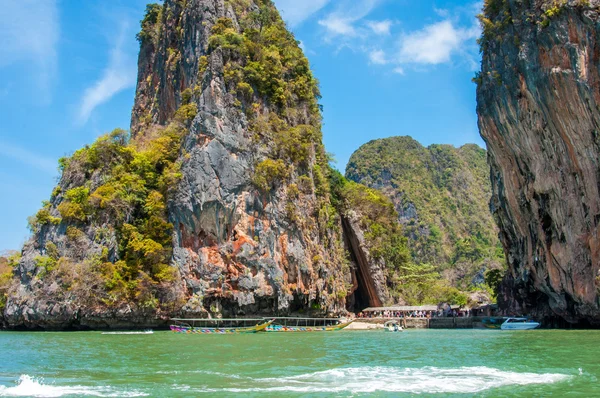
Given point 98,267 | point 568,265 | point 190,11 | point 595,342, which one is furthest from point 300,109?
point 595,342

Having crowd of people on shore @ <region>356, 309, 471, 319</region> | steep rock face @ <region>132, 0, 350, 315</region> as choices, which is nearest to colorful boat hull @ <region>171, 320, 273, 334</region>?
steep rock face @ <region>132, 0, 350, 315</region>

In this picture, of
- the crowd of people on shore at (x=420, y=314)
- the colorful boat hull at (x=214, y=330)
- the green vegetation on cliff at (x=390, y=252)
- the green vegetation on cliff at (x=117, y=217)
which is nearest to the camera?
the colorful boat hull at (x=214, y=330)

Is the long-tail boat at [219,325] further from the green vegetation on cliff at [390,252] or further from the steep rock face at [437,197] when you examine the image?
the steep rock face at [437,197]

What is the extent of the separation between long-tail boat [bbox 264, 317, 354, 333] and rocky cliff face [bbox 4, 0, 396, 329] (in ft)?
2.87

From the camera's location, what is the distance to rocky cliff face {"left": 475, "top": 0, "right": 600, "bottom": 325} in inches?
1009

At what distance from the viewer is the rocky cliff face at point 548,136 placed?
84.1ft

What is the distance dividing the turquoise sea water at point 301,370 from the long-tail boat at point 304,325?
10846mm

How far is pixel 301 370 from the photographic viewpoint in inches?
568

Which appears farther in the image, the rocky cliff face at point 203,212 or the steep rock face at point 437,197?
the steep rock face at point 437,197

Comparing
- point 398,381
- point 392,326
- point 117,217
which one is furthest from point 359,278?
point 398,381

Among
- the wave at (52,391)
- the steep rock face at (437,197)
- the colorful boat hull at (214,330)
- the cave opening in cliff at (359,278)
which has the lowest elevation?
the colorful boat hull at (214,330)

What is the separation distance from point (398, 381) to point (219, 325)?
21689mm

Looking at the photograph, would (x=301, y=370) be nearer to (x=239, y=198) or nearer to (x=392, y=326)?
(x=239, y=198)

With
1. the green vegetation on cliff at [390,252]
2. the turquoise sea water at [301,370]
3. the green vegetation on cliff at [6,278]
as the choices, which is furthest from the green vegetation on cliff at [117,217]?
the green vegetation on cliff at [390,252]
